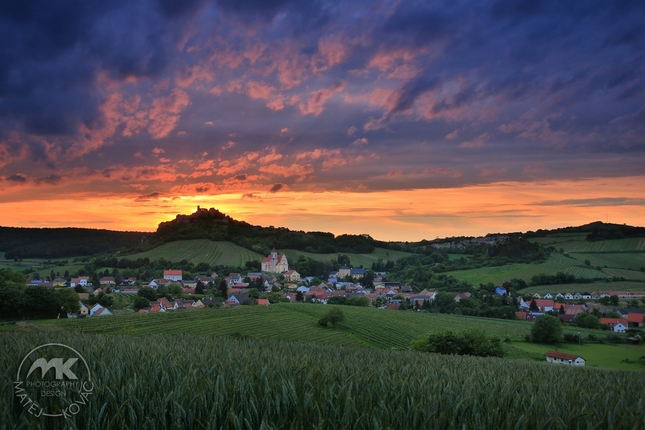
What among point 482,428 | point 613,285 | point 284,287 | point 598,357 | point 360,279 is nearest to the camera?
point 482,428

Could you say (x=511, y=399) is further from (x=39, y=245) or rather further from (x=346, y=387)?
(x=39, y=245)

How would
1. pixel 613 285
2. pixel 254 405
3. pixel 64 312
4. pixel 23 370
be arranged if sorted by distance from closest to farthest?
pixel 254 405, pixel 23 370, pixel 64 312, pixel 613 285

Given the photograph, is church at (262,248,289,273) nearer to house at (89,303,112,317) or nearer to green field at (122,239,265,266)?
green field at (122,239,265,266)

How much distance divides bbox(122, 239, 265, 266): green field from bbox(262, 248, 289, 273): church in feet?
20.3

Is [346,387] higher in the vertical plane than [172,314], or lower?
higher

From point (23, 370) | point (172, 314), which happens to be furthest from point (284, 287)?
point (23, 370)

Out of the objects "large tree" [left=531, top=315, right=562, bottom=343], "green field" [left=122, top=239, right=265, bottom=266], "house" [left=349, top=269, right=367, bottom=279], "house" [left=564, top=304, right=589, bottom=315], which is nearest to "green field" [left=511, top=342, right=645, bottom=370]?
"large tree" [left=531, top=315, right=562, bottom=343]

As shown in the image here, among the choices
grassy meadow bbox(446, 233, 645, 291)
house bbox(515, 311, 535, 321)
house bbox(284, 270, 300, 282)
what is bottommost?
house bbox(515, 311, 535, 321)

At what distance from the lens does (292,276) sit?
165625 millimetres

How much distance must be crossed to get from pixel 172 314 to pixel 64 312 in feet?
54.7

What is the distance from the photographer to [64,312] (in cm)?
6206

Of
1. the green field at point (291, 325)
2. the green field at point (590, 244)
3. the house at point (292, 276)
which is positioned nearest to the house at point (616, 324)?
the green field at point (291, 325)

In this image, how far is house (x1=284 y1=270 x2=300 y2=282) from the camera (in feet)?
528

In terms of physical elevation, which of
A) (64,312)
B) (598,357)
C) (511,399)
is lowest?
(598,357)
